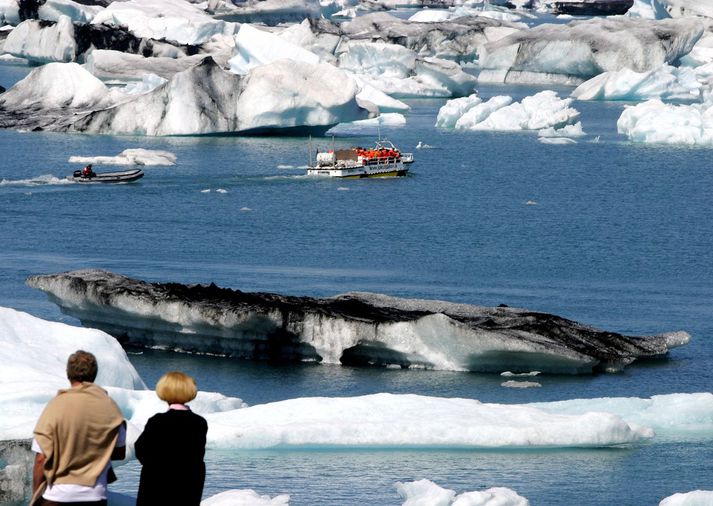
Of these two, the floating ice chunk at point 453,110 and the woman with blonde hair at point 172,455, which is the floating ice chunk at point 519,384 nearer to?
the woman with blonde hair at point 172,455

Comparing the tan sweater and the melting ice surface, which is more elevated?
the tan sweater

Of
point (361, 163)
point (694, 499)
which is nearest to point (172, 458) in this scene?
point (694, 499)

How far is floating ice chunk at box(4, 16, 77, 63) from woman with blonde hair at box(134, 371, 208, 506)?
70887 mm

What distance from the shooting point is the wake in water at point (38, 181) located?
40312 millimetres

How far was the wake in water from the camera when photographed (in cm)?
4031

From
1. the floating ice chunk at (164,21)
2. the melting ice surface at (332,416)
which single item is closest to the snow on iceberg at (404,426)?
the melting ice surface at (332,416)

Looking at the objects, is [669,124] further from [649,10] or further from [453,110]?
[649,10]

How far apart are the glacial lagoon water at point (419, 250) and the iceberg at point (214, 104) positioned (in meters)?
0.89

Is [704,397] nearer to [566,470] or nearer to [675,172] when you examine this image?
[566,470]

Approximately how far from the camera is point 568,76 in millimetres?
74188

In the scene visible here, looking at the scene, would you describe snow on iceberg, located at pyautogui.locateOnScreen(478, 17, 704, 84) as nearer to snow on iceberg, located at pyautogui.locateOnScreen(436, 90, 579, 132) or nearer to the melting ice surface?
snow on iceberg, located at pyautogui.locateOnScreen(436, 90, 579, 132)

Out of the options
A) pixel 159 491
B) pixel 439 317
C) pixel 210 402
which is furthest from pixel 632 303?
pixel 159 491

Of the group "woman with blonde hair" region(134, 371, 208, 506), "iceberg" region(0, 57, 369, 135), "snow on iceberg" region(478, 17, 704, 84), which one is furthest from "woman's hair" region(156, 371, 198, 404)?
"snow on iceberg" region(478, 17, 704, 84)

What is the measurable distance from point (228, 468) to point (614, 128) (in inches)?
1885
